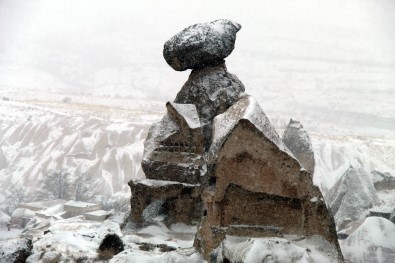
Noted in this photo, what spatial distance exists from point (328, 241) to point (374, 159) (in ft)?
162

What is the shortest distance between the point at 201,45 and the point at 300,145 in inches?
242

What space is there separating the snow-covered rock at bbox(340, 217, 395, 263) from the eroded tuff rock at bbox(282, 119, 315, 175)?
8.98 feet

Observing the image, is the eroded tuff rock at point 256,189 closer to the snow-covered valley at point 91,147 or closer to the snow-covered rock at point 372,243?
the snow-covered rock at point 372,243

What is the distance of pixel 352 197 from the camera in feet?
67.4

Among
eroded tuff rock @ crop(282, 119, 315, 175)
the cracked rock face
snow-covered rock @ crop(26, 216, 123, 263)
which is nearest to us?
snow-covered rock @ crop(26, 216, 123, 263)

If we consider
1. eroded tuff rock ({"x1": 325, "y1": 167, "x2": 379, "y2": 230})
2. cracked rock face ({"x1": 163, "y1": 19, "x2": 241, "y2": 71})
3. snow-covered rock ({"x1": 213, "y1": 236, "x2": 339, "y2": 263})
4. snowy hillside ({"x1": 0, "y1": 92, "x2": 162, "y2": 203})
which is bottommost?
snowy hillside ({"x1": 0, "y1": 92, "x2": 162, "y2": 203})

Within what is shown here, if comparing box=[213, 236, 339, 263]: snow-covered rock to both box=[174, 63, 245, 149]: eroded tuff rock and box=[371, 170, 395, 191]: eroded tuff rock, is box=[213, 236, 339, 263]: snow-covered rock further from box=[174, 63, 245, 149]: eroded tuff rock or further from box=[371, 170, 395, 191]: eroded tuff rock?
box=[371, 170, 395, 191]: eroded tuff rock

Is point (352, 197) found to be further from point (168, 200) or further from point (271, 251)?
point (271, 251)

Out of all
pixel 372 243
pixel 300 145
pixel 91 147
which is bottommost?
pixel 91 147

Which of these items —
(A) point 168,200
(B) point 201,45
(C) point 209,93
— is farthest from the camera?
(C) point 209,93

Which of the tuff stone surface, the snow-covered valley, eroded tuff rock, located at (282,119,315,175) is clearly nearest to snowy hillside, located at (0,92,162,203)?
the snow-covered valley

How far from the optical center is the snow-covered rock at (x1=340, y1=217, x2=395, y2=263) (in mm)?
13664

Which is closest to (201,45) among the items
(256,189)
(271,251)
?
(256,189)

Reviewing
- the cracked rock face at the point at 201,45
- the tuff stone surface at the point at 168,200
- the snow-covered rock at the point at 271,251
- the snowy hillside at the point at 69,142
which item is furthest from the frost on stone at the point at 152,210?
the snowy hillside at the point at 69,142
